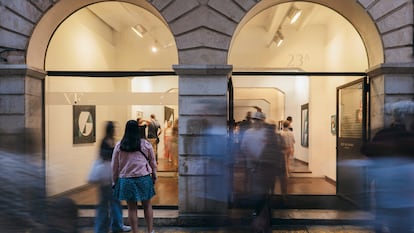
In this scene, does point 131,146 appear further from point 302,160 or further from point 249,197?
point 302,160

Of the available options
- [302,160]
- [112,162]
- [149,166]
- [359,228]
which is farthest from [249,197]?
[302,160]

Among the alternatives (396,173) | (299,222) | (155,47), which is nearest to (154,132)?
→ (155,47)

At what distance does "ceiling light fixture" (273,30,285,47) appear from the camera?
8.98 meters

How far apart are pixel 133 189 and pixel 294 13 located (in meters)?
5.52

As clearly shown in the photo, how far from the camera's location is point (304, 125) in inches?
415

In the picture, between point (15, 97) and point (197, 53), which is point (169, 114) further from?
point (15, 97)

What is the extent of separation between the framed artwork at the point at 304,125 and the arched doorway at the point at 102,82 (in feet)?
14.8

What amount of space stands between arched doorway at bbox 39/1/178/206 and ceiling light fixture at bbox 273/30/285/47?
2814 millimetres

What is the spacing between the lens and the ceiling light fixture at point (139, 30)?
8609 millimetres

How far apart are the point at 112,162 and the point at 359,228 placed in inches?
168

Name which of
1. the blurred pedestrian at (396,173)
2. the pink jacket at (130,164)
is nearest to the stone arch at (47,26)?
the pink jacket at (130,164)

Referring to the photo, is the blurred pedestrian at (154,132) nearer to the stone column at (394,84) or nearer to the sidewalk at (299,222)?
the sidewalk at (299,222)

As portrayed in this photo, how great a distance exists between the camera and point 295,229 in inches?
237

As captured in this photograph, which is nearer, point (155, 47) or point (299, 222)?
point (299, 222)
